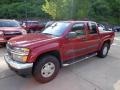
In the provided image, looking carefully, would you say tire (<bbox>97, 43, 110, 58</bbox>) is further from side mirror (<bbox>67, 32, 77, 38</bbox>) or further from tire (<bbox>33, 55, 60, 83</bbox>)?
tire (<bbox>33, 55, 60, 83</bbox>)

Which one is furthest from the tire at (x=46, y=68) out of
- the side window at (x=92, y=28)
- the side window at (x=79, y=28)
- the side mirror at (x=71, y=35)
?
the side window at (x=92, y=28)

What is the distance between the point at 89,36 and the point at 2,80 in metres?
3.29

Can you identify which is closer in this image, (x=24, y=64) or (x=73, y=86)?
(x=24, y=64)

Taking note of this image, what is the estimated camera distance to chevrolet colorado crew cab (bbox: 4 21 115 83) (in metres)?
4.21

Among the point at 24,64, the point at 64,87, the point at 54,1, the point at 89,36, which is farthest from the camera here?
the point at 54,1

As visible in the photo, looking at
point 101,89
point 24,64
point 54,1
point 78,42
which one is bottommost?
point 101,89

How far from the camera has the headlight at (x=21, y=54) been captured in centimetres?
415

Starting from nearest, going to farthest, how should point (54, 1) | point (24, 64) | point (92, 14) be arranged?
point (24, 64)
point (54, 1)
point (92, 14)

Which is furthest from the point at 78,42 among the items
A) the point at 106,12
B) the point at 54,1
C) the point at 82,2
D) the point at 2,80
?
the point at 106,12

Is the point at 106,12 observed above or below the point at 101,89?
above

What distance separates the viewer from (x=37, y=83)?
184 inches

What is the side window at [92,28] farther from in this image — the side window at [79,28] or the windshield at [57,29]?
the windshield at [57,29]

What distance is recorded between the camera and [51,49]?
4.60m

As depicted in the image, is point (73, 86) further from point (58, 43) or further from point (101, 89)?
point (58, 43)
